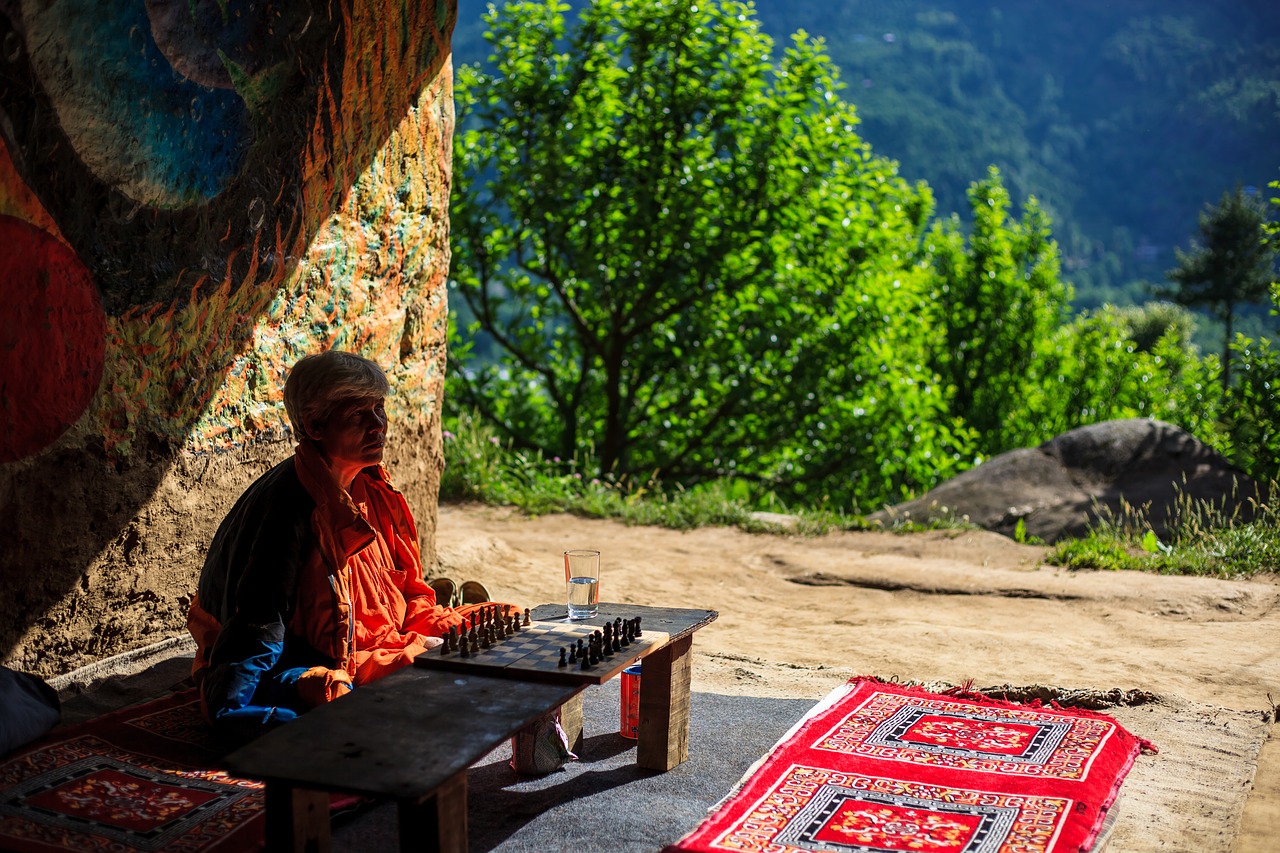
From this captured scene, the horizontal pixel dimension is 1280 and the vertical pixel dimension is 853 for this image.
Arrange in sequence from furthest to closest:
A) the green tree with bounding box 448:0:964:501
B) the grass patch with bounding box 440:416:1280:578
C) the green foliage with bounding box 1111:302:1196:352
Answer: the green foliage with bounding box 1111:302:1196:352 → the green tree with bounding box 448:0:964:501 → the grass patch with bounding box 440:416:1280:578

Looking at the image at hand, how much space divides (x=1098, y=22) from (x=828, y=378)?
267 feet

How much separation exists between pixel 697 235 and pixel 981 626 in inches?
234

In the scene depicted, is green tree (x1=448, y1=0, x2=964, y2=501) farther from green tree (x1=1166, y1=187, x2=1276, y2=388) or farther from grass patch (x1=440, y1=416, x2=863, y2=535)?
green tree (x1=1166, y1=187, x2=1276, y2=388)

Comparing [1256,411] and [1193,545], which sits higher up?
[1256,411]

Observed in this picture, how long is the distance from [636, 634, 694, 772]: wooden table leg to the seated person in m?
0.69

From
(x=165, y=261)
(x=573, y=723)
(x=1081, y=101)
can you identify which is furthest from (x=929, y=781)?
(x=1081, y=101)

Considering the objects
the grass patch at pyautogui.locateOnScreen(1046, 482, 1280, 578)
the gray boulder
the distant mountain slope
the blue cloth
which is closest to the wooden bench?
the blue cloth

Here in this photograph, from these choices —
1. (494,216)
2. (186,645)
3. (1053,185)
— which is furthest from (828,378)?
(1053,185)

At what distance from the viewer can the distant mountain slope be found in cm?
6506

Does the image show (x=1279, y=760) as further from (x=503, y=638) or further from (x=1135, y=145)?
(x=1135, y=145)

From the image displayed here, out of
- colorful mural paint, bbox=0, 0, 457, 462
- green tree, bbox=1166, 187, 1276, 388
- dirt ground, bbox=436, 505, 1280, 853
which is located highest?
green tree, bbox=1166, 187, 1276, 388

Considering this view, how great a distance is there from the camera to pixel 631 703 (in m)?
4.06

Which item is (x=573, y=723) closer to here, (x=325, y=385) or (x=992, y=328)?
(x=325, y=385)

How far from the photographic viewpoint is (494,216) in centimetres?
1167
